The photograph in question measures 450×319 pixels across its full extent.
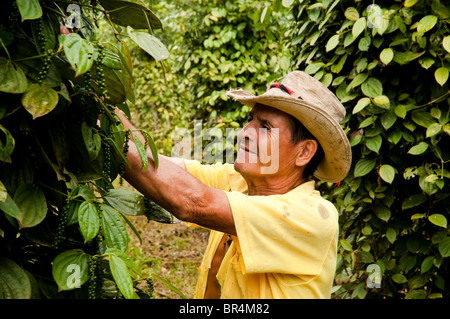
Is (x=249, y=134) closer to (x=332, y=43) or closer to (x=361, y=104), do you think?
(x=361, y=104)

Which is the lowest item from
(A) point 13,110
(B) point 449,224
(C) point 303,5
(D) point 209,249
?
(B) point 449,224

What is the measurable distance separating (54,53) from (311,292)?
1.07 m

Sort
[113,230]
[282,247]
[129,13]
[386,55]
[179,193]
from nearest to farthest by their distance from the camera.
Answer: [113,230] < [129,13] < [179,193] < [282,247] < [386,55]

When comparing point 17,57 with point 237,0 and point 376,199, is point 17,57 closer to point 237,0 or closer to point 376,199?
point 376,199

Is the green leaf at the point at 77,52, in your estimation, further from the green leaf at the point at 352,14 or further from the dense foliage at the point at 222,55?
the dense foliage at the point at 222,55

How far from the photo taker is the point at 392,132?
7.06 ft

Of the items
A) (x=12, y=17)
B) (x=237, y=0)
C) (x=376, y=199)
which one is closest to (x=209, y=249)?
(x=376, y=199)

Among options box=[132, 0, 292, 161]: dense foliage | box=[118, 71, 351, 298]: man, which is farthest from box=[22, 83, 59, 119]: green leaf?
box=[132, 0, 292, 161]: dense foliage

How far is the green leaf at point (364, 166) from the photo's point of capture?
221 centimetres

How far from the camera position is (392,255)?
232 centimetres

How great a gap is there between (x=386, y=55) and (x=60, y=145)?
149 cm

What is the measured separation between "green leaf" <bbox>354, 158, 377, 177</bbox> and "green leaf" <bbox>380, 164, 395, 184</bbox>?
0.21 ft

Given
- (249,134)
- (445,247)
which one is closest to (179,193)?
(249,134)

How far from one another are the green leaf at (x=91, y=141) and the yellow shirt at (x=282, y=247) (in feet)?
1.72
